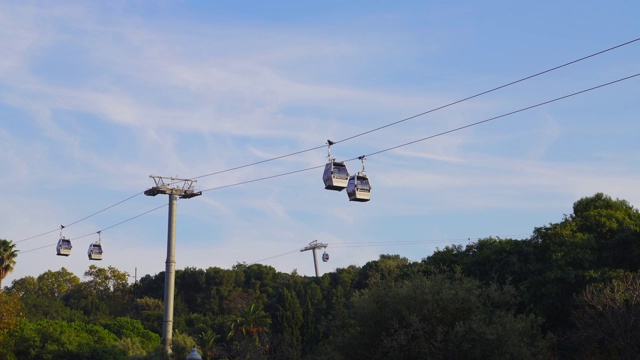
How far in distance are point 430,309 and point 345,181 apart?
4.28m

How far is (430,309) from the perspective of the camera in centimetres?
2198

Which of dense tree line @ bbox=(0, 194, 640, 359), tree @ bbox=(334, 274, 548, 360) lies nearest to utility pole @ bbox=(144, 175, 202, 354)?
dense tree line @ bbox=(0, 194, 640, 359)

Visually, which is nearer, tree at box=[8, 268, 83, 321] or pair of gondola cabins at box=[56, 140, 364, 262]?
pair of gondola cabins at box=[56, 140, 364, 262]

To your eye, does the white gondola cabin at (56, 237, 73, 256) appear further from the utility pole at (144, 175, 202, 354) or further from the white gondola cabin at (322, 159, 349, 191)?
the white gondola cabin at (322, 159, 349, 191)

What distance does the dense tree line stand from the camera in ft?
72.3

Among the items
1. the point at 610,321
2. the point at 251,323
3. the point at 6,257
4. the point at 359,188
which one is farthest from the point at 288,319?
the point at 359,188

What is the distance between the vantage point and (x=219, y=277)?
311 ft

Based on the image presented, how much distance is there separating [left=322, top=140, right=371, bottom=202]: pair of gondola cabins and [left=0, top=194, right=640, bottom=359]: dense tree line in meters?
2.94

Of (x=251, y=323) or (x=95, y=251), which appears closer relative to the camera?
(x=95, y=251)

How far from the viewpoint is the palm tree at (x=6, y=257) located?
6394 cm

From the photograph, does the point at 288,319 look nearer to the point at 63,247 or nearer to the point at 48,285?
the point at 63,247

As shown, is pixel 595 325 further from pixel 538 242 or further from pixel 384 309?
pixel 384 309

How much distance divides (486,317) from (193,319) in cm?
6517

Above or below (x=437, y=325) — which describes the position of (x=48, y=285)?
above
